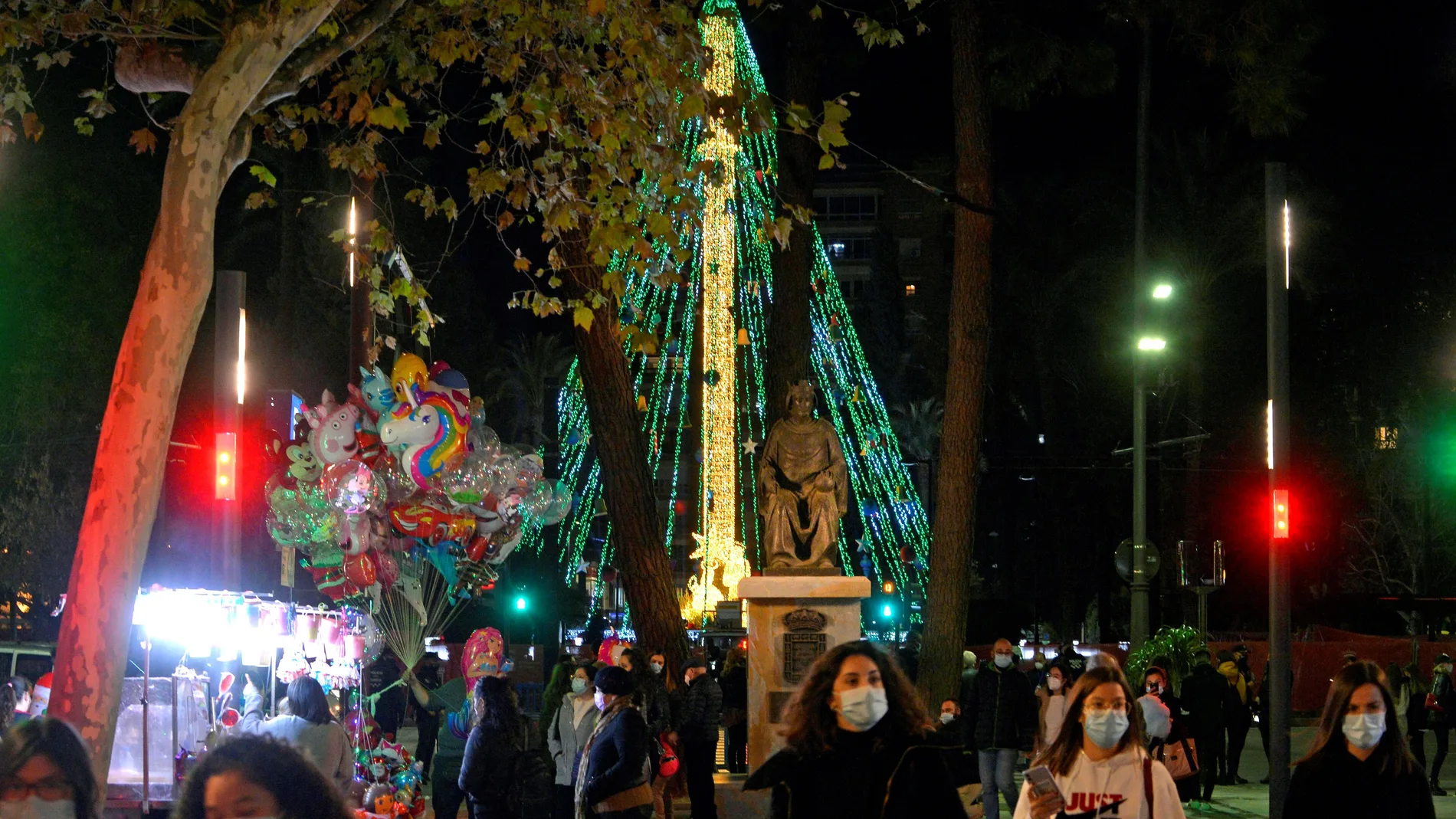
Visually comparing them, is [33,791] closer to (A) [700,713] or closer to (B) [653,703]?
(B) [653,703]

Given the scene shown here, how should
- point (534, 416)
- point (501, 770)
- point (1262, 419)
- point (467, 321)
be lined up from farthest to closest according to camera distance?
point (534, 416)
point (467, 321)
point (1262, 419)
point (501, 770)

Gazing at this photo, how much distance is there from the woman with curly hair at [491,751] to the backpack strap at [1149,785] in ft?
15.4

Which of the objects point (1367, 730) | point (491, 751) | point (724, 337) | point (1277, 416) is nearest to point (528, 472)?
point (491, 751)

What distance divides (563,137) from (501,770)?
14.1 feet

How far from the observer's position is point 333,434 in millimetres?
15078

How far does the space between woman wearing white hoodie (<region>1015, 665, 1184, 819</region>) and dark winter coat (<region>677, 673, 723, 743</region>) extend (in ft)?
28.3

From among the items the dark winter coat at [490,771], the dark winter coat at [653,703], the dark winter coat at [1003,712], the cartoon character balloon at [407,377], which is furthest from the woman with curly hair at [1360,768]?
the cartoon character balloon at [407,377]

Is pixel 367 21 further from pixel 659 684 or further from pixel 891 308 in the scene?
pixel 891 308

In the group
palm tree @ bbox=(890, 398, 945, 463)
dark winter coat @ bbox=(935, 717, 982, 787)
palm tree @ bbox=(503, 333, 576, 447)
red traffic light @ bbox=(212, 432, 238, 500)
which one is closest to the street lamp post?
dark winter coat @ bbox=(935, 717, 982, 787)

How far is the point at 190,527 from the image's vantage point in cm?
3412

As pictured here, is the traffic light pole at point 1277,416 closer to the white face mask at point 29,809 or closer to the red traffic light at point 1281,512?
the red traffic light at point 1281,512

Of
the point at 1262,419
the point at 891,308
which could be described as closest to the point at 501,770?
the point at 1262,419

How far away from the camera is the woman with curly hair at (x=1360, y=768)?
648cm

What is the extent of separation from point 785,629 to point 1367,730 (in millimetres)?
9199
